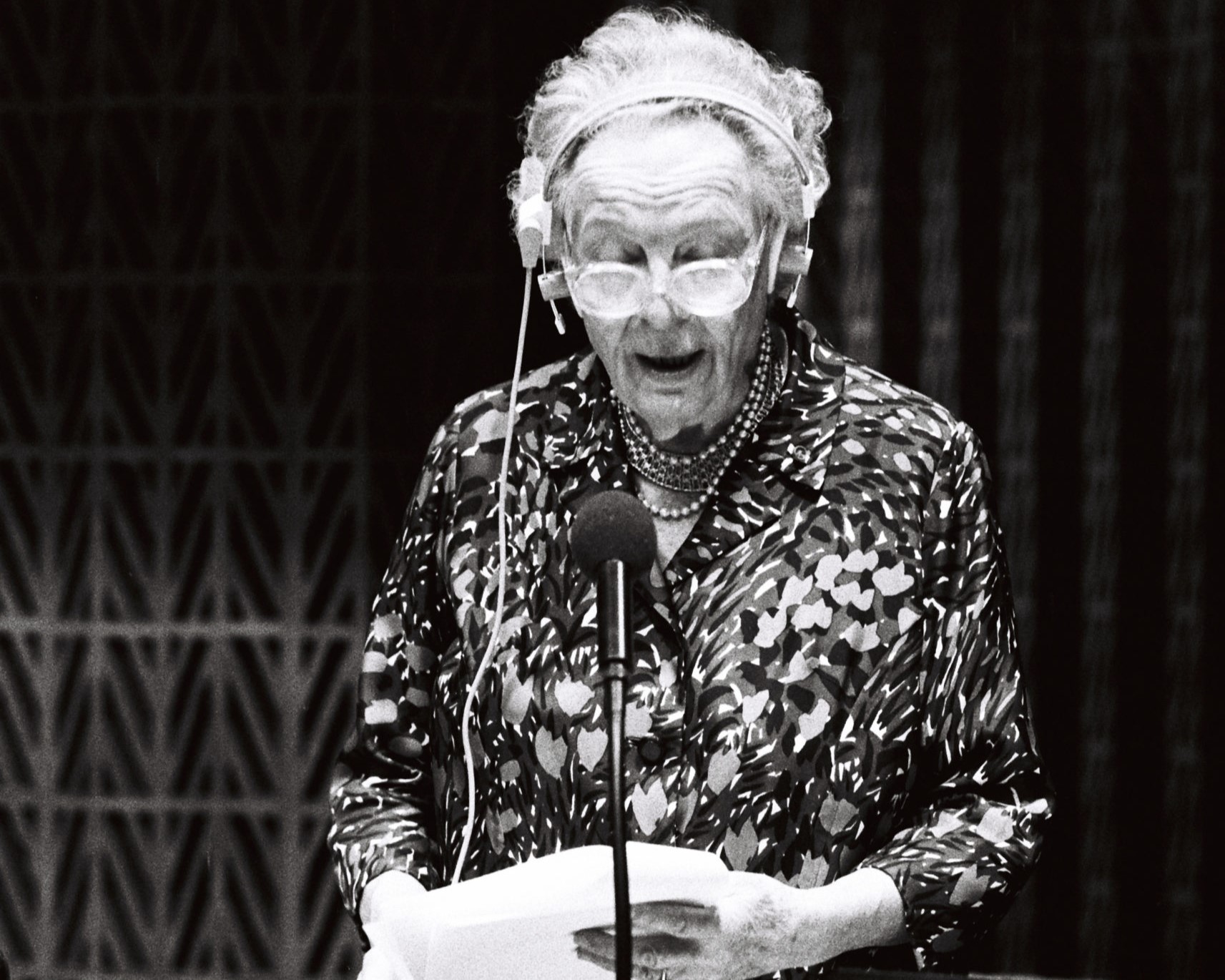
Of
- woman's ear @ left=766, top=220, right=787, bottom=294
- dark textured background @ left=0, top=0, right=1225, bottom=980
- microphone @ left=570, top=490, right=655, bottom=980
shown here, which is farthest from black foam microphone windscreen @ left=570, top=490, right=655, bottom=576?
dark textured background @ left=0, top=0, right=1225, bottom=980

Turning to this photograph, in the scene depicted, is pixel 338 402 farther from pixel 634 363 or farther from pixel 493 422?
pixel 634 363

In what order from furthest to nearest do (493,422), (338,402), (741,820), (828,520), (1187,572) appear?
(338,402) → (1187,572) → (493,422) → (828,520) → (741,820)

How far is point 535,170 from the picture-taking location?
65.1 inches

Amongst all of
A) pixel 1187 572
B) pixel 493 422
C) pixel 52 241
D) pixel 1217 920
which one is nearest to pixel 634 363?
pixel 493 422

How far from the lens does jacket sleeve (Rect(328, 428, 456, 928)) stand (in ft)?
5.41

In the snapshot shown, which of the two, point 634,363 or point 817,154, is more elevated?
point 817,154

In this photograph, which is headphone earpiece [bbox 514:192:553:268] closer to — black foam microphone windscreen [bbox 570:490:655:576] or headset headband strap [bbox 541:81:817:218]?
headset headband strap [bbox 541:81:817:218]

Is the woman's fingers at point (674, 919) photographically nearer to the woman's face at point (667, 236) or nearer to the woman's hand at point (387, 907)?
the woman's hand at point (387, 907)

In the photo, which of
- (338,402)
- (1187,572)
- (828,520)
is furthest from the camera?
(338,402)

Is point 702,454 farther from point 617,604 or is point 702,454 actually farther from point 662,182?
point 617,604

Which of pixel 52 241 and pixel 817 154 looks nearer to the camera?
pixel 817 154

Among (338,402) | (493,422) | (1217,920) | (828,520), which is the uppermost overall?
(338,402)

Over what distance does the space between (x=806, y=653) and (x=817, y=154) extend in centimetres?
52

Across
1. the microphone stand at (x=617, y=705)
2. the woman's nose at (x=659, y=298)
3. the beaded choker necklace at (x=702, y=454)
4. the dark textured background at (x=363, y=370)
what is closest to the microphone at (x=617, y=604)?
the microphone stand at (x=617, y=705)
